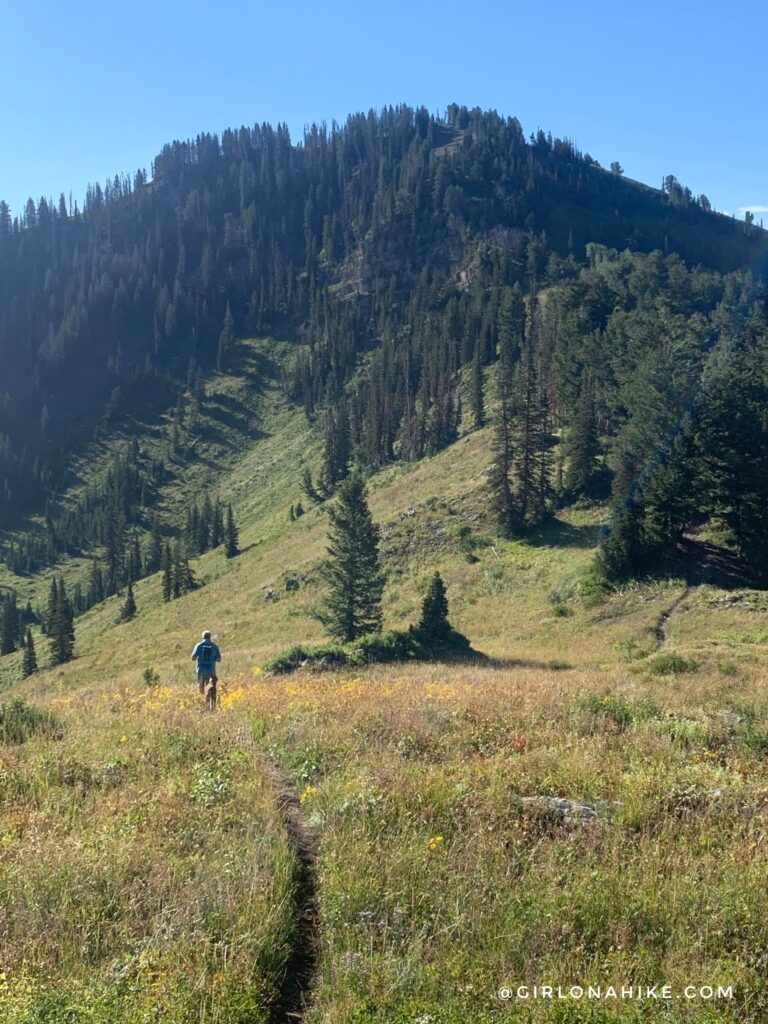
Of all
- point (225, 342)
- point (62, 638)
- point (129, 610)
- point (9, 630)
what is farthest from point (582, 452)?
point (225, 342)

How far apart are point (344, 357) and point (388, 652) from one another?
14227cm

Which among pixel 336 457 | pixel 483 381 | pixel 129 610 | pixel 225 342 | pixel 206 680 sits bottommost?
pixel 129 610

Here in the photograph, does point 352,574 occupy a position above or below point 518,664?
above

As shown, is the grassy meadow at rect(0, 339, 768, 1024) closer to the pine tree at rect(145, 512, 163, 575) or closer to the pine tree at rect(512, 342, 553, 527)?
the pine tree at rect(512, 342, 553, 527)

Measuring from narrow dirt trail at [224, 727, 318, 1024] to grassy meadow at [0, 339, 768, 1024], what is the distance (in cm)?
6

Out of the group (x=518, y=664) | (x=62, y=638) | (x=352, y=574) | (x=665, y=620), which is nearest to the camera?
(x=518, y=664)

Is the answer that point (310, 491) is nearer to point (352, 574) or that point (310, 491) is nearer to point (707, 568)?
point (352, 574)

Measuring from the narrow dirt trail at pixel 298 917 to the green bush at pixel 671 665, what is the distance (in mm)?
15745

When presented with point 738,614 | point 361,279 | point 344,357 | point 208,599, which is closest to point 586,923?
point 738,614

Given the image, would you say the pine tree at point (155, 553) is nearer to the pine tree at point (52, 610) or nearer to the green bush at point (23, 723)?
the pine tree at point (52, 610)

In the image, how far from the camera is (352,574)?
115ft

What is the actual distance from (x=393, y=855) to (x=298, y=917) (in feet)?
3.06

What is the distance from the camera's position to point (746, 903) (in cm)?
487

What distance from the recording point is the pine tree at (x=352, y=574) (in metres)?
35.1
